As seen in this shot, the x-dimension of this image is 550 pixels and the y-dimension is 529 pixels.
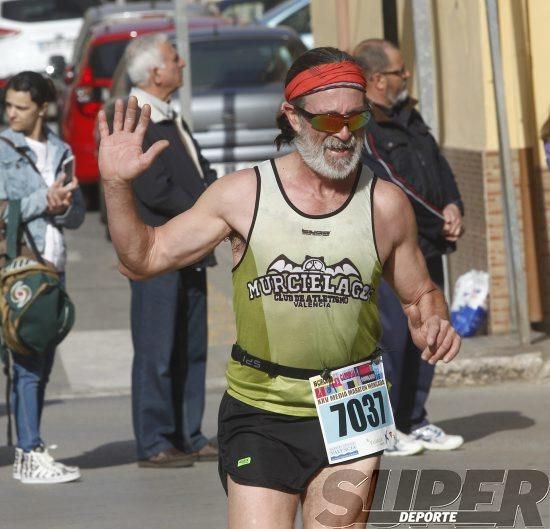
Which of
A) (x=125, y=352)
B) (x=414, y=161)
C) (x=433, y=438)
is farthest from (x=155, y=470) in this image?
(x=125, y=352)

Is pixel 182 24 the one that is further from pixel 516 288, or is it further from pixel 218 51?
pixel 516 288

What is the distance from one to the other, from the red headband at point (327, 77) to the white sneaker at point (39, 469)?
3.32 m

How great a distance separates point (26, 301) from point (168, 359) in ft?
2.70

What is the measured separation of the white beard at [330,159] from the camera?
188 inches

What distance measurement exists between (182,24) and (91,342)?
3.72 m

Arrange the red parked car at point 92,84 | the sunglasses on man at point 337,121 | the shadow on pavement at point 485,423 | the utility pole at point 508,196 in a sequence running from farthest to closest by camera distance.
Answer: the red parked car at point 92,84, the utility pole at point 508,196, the shadow on pavement at point 485,423, the sunglasses on man at point 337,121

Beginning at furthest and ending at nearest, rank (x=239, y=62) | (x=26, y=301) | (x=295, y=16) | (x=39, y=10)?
(x=39, y=10) < (x=295, y=16) < (x=239, y=62) < (x=26, y=301)

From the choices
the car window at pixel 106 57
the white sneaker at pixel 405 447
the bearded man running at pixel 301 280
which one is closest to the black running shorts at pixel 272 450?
the bearded man running at pixel 301 280

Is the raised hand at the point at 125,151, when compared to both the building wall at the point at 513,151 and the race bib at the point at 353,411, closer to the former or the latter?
the race bib at the point at 353,411

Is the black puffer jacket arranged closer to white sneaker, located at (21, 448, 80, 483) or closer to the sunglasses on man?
white sneaker, located at (21, 448, 80, 483)

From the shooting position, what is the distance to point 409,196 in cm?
788

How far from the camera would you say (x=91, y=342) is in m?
11.3

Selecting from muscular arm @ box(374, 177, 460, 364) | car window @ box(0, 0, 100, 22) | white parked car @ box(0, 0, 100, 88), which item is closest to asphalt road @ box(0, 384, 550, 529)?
muscular arm @ box(374, 177, 460, 364)

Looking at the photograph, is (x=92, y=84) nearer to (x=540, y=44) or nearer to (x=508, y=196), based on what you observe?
(x=540, y=44)
